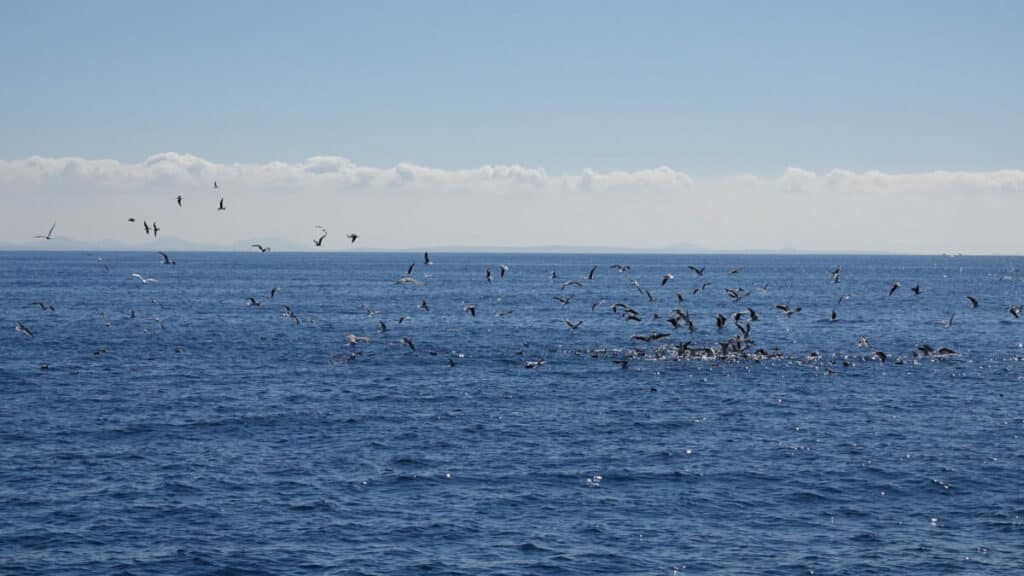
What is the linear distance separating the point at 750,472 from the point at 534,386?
28796 mm

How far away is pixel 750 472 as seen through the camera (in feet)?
155

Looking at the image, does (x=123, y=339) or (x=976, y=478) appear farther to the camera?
(x=123, y=339)

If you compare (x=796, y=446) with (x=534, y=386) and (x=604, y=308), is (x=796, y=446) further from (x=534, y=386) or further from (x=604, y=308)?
(x=604, y=308)

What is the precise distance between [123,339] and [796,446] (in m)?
77.2

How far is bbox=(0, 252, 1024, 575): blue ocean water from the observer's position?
118ft

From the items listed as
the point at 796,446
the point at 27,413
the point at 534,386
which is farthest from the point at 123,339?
the point at 796,446

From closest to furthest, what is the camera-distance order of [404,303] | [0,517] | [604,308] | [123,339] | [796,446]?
[0,517]
[796,446]
[123,339]
[604,308]
[404,303]

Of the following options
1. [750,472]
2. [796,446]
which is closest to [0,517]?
[750,472]

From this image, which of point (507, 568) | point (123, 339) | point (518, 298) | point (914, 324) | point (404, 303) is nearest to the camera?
point (507, 568)

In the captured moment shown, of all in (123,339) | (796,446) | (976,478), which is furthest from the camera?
(123,339)

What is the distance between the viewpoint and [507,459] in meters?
49.8

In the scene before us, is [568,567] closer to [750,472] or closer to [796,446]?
[750,472]

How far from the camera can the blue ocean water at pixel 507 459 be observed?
118ft

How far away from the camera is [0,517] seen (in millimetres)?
39375
